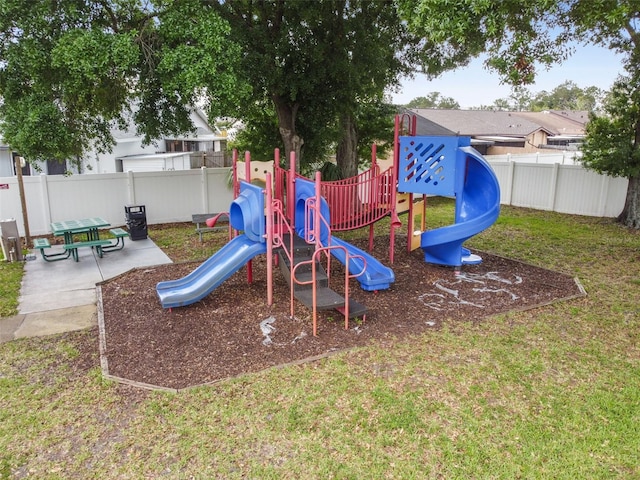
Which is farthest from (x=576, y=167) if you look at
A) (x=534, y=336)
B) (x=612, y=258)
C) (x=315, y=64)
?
(x=534, y=336)

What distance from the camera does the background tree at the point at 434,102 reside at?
76125mm

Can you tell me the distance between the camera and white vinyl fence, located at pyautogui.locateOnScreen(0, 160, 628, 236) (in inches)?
443

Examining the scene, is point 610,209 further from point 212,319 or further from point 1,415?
point 1,415

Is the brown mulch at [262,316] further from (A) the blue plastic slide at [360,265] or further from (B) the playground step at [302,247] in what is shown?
(B) the playground step at [302,247]

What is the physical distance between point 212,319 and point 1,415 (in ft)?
8.26

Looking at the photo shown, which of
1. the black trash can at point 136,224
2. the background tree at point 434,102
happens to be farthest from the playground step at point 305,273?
the background tree at point 434,102

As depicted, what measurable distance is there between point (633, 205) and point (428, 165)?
7.41 metres

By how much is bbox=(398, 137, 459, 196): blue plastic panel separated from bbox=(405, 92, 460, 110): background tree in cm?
7043

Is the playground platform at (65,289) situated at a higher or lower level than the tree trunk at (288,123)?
lower

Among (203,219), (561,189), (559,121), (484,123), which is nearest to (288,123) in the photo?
(203,219)

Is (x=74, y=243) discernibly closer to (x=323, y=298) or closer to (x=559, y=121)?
(x=323, y=298)

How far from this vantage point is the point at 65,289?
7566 mm

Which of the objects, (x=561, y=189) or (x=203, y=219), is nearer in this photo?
(x=203, y=219)

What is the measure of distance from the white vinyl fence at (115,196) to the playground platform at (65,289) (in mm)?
2009
